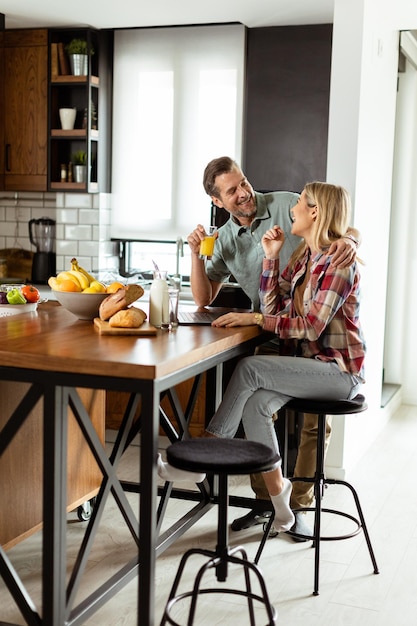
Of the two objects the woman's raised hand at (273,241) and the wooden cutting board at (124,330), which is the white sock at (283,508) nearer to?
the wooden cutting board at (124,330)

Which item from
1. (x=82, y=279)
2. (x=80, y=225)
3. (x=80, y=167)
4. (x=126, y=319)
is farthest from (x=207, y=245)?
(x=80, y=225)

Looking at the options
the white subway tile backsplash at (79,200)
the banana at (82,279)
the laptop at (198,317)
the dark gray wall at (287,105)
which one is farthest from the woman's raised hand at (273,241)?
A: the white subway tile backsplash at (79,200)

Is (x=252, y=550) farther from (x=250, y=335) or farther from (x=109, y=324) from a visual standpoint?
(x=109, y=324)

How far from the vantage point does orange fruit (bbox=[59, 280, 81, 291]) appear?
3059 millimetres

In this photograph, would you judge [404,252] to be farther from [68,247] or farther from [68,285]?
[68,285]

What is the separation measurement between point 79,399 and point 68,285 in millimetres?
686

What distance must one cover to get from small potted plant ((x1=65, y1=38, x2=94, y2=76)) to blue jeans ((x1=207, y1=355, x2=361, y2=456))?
324cm

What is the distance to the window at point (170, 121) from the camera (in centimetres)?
562

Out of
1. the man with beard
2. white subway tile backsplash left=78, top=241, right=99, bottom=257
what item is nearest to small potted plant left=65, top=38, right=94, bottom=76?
white subway tile backsplash left=78, top=241, right=99, bottom=257

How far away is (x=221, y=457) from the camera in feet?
7.79

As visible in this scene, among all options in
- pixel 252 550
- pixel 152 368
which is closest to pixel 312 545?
pixel 252 550

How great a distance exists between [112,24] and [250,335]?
325cm

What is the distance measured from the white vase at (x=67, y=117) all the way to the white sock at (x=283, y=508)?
11.4 feet

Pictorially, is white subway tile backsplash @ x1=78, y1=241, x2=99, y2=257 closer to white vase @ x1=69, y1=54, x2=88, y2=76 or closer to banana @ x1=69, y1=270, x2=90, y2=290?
white vase @ x1=69, y1=54, x2=88, y2=76
